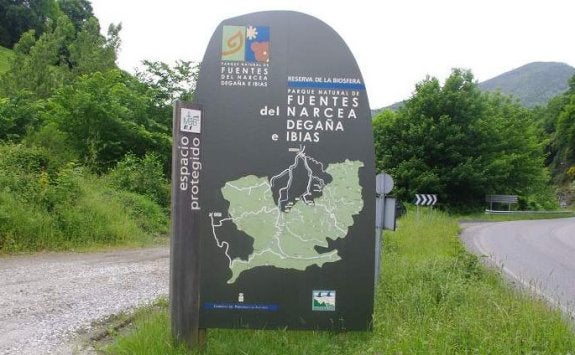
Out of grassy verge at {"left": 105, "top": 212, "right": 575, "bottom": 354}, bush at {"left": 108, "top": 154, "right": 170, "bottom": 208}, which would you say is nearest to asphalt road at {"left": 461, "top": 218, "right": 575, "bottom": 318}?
grassy verge at {"left": 105, "top": 212, "right": 575, "bottom": 354}

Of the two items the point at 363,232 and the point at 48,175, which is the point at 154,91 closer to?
the point at 48,175

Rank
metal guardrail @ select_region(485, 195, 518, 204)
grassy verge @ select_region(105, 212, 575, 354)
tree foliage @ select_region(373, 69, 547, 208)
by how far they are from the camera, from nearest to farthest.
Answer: grassy verge @ select_region(105, 212, 575, 354) < tree foliage @ select_region(373, 69, 547, 208) < metal guardrail @ select_region(485, 195, 518, 204)

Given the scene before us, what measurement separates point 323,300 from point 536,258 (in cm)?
1168

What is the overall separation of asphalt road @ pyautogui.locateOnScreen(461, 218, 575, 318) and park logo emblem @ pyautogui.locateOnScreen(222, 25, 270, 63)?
15.4 feet

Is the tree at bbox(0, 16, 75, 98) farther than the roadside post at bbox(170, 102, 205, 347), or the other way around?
the tree at bbox(0, 16, 75, 98)

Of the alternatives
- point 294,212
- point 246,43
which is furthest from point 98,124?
point 294,212

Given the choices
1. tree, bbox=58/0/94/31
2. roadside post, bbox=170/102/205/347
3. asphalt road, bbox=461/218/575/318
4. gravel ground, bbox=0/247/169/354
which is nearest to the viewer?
roadside post, bbox=170/102/205/347

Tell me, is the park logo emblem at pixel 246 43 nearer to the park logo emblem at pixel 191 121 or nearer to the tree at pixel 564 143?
the park logo emblem at pixel 191 121

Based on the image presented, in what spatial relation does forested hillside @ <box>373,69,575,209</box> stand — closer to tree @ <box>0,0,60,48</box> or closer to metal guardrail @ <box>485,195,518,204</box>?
metal guardrail @ <box>485,195,518,204</box>

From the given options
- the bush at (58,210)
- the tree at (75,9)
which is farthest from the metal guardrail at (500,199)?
the tree at (75,9)

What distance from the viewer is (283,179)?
203 inches

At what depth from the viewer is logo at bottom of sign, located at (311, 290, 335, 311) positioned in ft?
16.9

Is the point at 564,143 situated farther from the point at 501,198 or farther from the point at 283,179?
→ the point at 283,179

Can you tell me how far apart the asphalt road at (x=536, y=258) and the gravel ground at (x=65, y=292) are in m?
5.60
